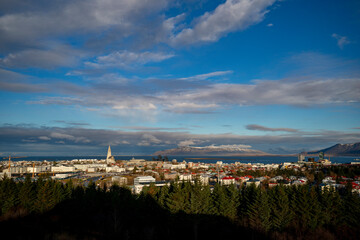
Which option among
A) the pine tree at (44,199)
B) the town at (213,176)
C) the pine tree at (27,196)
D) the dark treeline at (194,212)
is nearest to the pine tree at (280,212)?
the dark treeline at (194,212)

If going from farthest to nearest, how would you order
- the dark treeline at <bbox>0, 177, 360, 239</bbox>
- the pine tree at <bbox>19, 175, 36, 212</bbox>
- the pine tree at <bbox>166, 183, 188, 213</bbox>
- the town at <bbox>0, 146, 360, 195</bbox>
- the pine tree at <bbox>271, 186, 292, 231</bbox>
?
the town at <bbox>0, 146, 360, 195</bbox> < the pine tree at <bbox>19, 175, 36, 212</bbox> < the pine tree at <bbox>166, 183, 188, 213</bbox> < the pine tree at <bbox>271, 186, 292, 231</bbox> < the dark treeline at <bbox>0, 177, 360, 239</bbox>

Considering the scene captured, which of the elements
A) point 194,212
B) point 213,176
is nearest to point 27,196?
point 194,212

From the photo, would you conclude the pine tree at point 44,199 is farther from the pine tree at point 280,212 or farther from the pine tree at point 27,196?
the pine tree at point 280,212

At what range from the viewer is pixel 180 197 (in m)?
22.2

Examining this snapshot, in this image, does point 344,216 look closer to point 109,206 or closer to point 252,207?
point 252,207

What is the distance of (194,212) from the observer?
70.5ft

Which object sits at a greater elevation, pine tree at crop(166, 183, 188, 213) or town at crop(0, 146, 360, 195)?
pine tree at crop(166, 183, 188, 213)

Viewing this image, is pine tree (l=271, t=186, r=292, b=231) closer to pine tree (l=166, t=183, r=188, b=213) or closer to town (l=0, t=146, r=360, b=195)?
town (l=0, t=146, r=360, b=195)

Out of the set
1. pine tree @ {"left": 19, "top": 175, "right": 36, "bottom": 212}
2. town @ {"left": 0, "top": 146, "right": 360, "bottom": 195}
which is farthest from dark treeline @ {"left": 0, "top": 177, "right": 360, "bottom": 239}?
town @ {"left": 0, "top": 146, "right": 360, "bottom": 195}

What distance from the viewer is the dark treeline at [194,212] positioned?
1873 centimetres

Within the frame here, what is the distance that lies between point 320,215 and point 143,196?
1550cm

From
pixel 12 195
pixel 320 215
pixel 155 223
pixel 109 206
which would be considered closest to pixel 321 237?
pixel 320 215

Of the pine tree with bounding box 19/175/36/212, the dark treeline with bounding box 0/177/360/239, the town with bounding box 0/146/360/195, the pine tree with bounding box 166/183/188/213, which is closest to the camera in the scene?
the dark treeline with bounding box 0/177/360/239

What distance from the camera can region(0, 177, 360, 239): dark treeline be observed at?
18.7m
